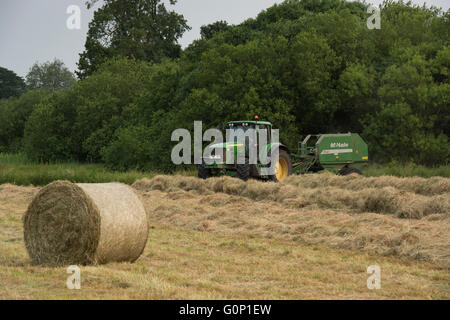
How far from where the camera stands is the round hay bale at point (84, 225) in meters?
7.95

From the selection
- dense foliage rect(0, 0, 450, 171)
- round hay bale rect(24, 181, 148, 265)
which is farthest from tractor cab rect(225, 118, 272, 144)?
round hay bale rect(24, 181, 148, 265)

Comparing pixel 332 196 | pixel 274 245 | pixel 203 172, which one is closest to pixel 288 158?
pixel 203 172

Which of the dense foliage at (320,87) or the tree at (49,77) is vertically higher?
the tree at (49,77)

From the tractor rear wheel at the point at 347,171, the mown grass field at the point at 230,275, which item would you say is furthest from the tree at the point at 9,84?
the mown grass field at the point at 230,275

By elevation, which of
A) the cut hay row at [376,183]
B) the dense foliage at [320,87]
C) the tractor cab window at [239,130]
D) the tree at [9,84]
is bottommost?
the cut hay row at [376,183]

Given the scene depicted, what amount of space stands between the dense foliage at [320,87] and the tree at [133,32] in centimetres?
1856

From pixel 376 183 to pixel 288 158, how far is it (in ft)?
16.3

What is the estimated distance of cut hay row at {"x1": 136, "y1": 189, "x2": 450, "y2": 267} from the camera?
9500 mm

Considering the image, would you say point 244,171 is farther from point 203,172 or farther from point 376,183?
point 376,183

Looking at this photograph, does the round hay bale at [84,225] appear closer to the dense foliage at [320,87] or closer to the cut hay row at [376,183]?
the cut hay row at [376,183]

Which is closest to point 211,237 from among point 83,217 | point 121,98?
point 83,217

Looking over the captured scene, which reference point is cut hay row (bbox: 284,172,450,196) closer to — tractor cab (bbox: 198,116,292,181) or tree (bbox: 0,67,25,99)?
tractor cab (bbox: 198,116,292,181)

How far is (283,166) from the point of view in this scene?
66.1 ft
